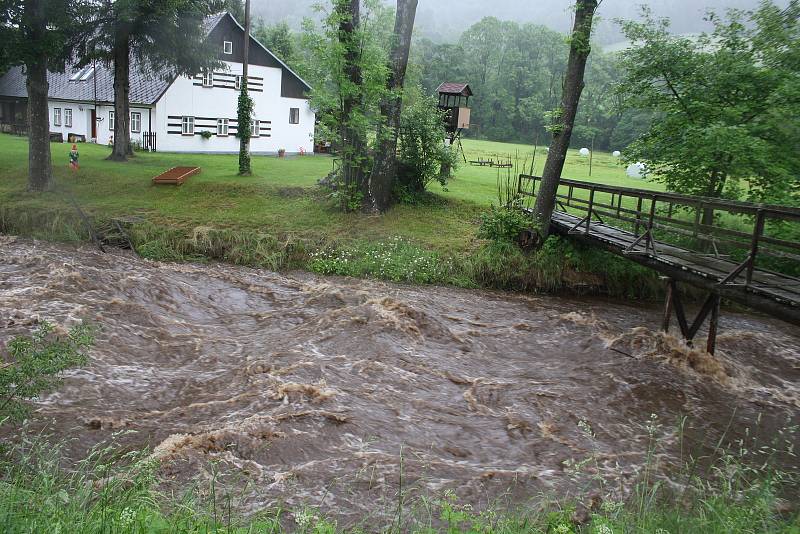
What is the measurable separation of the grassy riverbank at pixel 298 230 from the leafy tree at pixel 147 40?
18.6ft

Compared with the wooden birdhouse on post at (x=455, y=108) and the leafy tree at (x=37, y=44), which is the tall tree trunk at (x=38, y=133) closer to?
the leafy tree at (x=37, y=44)

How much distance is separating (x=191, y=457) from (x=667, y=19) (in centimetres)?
1620

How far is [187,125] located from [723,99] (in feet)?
95.3

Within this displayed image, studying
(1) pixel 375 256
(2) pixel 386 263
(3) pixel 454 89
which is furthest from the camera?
(3) pixel 454 89

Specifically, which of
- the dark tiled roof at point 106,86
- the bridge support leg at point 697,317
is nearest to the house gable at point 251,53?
the dark tiled roof at point 106,86

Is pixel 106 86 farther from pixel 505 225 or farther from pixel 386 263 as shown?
pixel 505 225

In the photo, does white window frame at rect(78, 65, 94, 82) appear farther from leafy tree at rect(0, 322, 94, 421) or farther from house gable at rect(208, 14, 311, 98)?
leafy tree at rect(0, 322, 94, 421)

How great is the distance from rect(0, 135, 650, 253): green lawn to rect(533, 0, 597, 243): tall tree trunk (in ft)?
7.72

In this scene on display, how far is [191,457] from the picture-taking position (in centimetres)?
749

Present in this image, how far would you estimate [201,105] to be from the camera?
123ft

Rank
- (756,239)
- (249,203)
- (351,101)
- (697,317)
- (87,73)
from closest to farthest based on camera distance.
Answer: (756,239), (697,317), (351,101), (249,203), (87,73)

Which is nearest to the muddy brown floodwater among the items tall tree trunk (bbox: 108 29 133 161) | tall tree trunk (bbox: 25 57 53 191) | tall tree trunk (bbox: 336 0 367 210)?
tall tree trunk (bbox: 336 0 367 210)

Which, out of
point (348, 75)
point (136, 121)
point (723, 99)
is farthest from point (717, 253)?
point (136, 121)

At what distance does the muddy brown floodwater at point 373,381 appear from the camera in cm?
775
